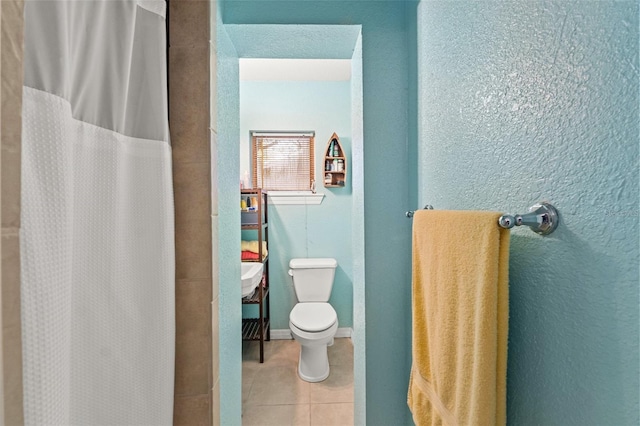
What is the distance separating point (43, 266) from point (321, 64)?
2.30 metres

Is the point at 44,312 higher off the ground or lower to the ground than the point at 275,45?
lower

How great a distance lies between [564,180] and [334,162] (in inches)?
83.9

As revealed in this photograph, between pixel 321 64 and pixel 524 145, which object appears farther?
pixel 321 64

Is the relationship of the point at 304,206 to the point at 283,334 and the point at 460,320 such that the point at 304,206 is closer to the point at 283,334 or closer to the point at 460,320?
the point at 283,334

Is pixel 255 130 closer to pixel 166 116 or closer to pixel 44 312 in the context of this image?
pixel 166 116

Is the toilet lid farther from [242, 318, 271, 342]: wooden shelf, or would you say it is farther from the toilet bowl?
[242, 318, 271, 342]: wooden shelf

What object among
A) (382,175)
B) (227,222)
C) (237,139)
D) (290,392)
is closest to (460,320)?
(382,175)

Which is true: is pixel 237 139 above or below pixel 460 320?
above

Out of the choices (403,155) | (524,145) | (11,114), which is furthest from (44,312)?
(403,155)

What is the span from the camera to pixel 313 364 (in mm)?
1995

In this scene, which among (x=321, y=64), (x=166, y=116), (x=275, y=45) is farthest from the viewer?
(x=321, y=64)

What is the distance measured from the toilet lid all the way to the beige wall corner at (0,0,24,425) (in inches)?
68.9

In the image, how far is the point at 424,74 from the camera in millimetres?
947

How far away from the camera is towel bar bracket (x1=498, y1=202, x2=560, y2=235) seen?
1.49 ft
